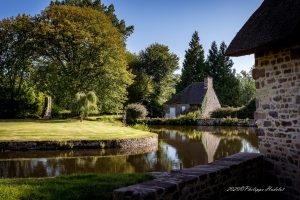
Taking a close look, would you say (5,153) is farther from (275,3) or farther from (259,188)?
(275,3)

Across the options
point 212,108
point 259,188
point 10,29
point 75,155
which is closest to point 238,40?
point 259,188

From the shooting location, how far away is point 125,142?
18281 millimetres

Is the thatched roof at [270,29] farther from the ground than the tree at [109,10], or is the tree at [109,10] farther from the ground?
A: the tree at [109,10]

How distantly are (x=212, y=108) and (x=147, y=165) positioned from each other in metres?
34.9

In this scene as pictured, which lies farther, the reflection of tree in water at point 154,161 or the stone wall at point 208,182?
the reflection of tree in water at point 154,161

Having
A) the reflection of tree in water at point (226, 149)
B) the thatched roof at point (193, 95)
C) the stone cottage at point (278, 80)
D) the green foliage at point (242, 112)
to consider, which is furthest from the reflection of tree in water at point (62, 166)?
the thatched roof at point (193, 95)

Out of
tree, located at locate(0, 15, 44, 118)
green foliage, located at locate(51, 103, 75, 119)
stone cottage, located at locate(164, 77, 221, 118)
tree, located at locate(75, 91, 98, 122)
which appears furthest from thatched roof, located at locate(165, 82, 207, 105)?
tree, located at locate(75, 91, 98, 122)

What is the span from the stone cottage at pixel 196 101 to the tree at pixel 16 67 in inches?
787

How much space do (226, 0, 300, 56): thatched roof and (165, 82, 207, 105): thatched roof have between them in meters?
37.8

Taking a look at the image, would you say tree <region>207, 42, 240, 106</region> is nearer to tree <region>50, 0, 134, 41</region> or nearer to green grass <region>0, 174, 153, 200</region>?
tree <region>50, 0, 134, 41</region>

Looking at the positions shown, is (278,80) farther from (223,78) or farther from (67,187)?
(223,78)

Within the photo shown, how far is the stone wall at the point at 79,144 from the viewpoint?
16844mm

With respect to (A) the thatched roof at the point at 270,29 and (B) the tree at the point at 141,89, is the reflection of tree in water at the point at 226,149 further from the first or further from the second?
(B) the tree at the point at 141,89

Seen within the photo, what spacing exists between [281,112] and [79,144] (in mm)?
12339
